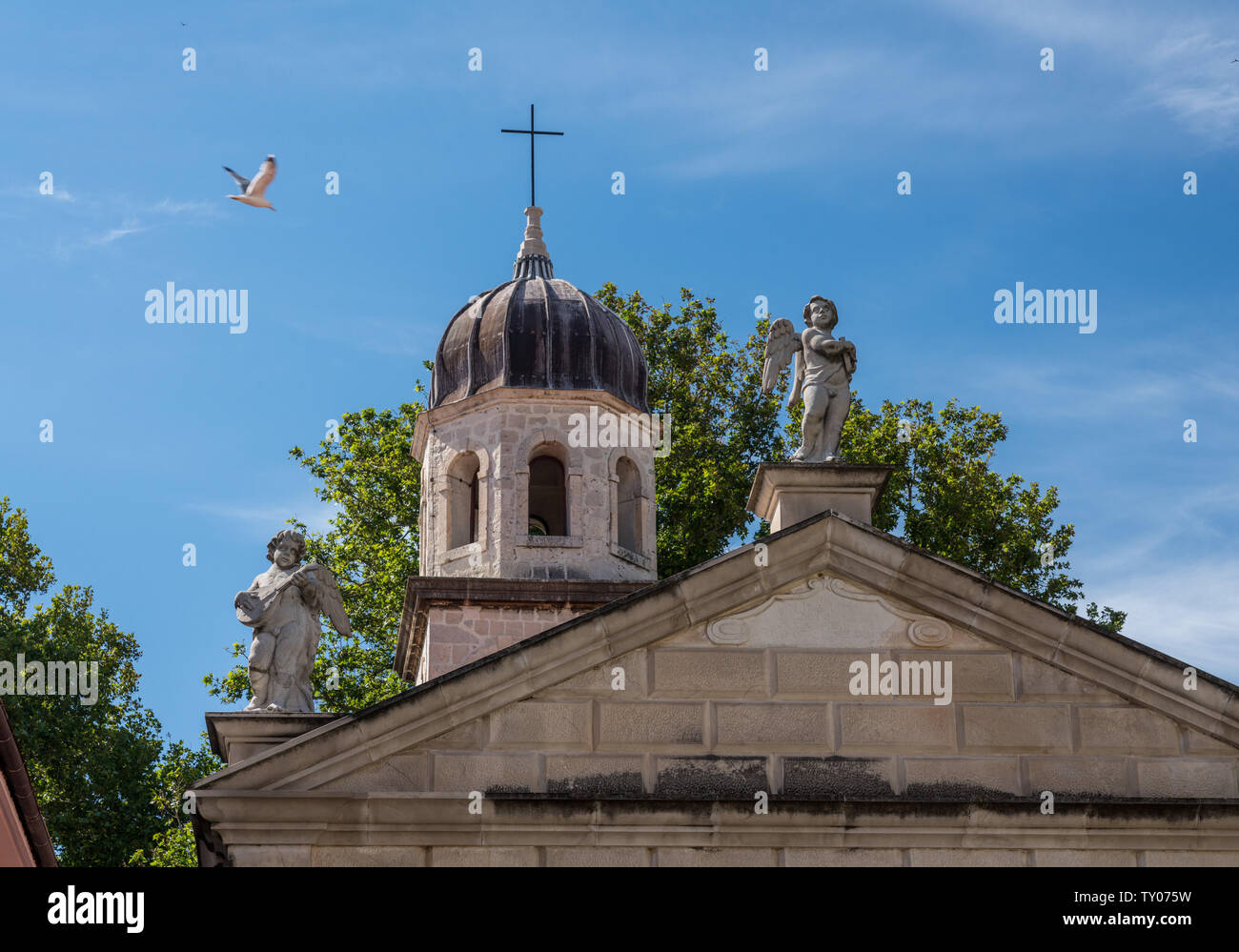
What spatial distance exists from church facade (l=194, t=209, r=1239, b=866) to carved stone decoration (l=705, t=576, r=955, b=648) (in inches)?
0.7

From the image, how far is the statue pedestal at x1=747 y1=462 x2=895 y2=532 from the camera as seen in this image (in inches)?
687

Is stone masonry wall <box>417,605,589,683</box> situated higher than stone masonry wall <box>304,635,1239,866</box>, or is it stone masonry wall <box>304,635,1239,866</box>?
stone masonry wall <box>417,605,589,683</box>

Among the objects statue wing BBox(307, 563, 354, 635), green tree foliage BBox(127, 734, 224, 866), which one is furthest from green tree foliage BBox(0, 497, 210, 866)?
statue wing BBox(307, 563, 354, 635)

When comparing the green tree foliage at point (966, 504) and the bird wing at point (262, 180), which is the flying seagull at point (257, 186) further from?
the green tree foliage at point (966, 504)

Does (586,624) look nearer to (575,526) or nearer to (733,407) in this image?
(575,526)

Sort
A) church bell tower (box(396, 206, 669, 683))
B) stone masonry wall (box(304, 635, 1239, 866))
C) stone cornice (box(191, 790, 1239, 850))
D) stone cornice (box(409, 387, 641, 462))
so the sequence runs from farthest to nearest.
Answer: stone cornice (box(409, 387, 641, 462))
church bell tower (box(396, 206, 669, 683))
stone masonry wall (box(304, 635, 1239, 866))
stone cornice (box(191, 790, 1239, 850))

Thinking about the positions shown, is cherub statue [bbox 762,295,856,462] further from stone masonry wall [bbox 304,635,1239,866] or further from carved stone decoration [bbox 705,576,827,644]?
stone masonry wall [bbox 304,635,1239,866]

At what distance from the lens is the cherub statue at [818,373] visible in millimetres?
17859

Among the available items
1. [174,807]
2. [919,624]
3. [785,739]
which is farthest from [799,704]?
[174,807]

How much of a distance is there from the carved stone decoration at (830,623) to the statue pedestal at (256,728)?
136 inches

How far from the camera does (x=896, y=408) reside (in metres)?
38.9

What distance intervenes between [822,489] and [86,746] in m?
25.2
